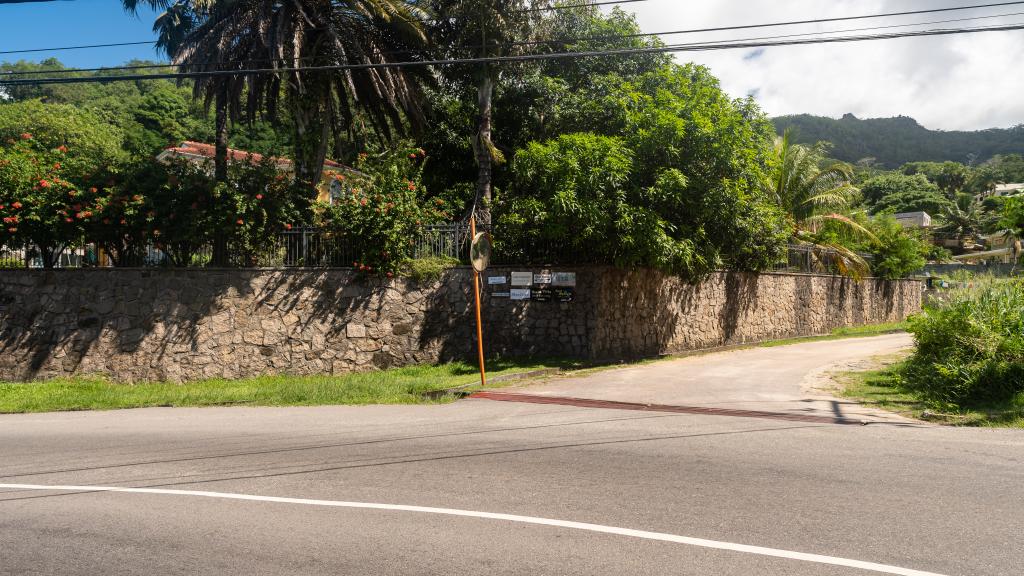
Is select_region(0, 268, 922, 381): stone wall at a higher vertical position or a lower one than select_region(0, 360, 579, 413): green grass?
higher

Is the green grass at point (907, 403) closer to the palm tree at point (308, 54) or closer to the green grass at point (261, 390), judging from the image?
the green grass at point (261, 390)

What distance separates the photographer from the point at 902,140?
154 metres

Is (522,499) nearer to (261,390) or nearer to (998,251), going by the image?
(261,390)

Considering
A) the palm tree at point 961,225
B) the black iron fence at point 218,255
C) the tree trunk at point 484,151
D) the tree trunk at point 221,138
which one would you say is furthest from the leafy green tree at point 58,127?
the palm tree at point 961,225

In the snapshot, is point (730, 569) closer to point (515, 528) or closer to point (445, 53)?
point (515, 528)

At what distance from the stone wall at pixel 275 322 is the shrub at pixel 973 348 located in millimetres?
6613

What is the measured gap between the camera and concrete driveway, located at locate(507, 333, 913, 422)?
34.5ft

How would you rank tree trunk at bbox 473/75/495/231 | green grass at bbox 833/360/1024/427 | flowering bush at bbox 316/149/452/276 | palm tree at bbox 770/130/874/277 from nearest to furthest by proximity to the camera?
green grass at bbox 833/360/1024/427 → flowering bush at bbox 316/149/452/276 → tree trunk at bbox 473/75/495/231 → palm tree at bbox 770/130/874/277

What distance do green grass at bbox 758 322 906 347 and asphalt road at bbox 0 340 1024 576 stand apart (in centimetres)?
1434

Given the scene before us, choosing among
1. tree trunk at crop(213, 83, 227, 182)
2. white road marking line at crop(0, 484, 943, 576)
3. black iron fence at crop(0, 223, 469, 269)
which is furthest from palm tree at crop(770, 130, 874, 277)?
white road marking line at crop(0, 484, 943, 576)

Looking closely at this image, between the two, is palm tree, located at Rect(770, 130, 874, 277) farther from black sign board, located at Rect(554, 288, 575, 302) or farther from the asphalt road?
the asphalt road

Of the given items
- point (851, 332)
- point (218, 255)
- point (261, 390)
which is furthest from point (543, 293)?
point (851, 332)

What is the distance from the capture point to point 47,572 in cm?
429

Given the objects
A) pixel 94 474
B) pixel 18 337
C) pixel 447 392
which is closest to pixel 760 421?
pixel 447 392
